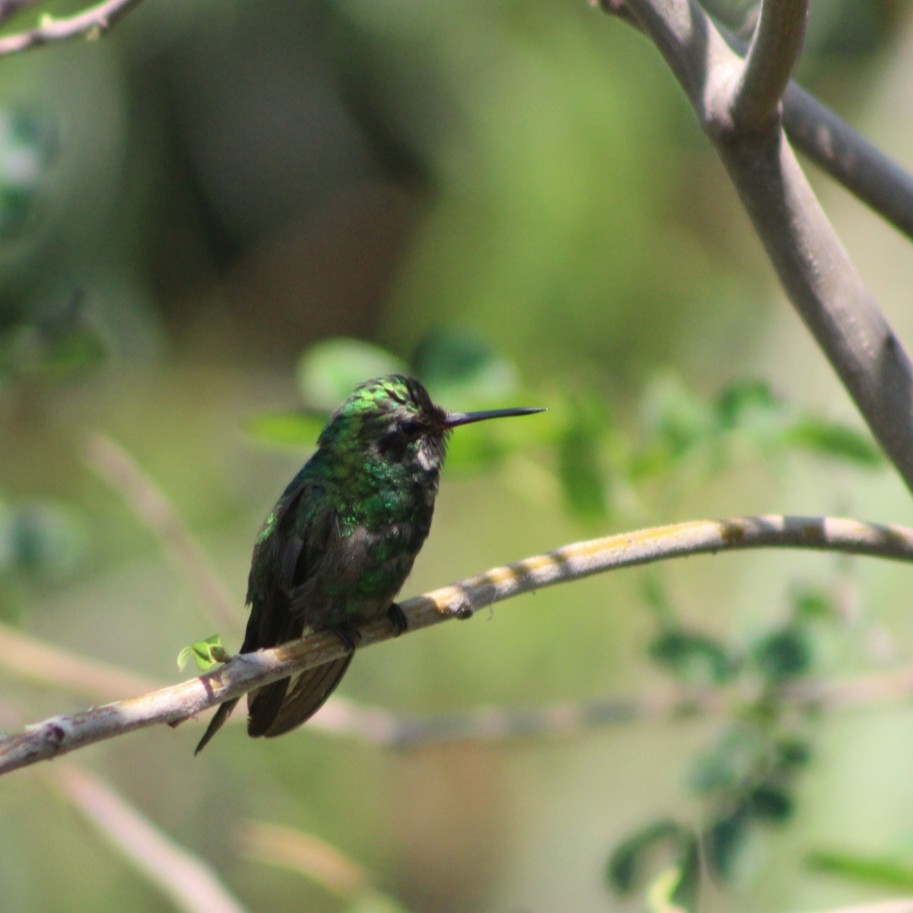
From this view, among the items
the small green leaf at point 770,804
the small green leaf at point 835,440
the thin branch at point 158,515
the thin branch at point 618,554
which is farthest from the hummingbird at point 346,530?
the small green leaf at point 770,804

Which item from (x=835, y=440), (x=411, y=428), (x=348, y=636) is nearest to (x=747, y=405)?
(x=835, y=440)

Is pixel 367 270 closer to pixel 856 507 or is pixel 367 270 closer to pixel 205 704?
pixel 856 507

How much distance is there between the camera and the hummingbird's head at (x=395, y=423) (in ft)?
7.02

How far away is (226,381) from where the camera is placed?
18.3 feet

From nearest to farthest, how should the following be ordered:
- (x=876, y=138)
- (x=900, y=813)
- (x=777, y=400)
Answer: (x=777, y=400)
(x=900, y=813)
(x=876, y=138)

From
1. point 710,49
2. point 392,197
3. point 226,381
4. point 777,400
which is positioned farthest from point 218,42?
point 710,49

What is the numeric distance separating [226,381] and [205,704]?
4553 mm

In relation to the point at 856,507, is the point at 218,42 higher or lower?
higher

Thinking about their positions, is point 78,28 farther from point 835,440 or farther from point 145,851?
point 145,851

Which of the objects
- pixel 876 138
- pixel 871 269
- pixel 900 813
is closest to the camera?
pixel 900 813

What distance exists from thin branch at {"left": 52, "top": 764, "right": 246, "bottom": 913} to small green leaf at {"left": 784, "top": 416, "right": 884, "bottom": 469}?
135 cm

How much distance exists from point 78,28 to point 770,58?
2.98 ft

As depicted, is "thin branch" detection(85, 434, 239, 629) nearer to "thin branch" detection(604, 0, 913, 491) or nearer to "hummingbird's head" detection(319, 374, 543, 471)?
"hummingbird's head" detection(319, 374, 543, 471)

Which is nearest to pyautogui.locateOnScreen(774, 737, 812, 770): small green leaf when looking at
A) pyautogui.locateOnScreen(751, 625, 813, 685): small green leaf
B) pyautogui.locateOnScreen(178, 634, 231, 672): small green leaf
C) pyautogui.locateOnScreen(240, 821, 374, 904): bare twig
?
pyautogui.locateOnScreen(751, 625, 813, 685): small green leaf
